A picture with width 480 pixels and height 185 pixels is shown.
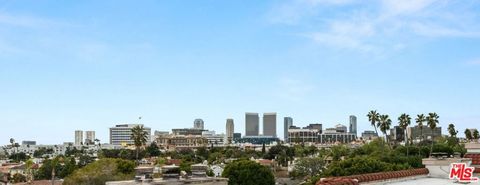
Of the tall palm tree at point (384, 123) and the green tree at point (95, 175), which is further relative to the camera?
the tall palm tree at point (384, 123)

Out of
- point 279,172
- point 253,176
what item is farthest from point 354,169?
point 279,172

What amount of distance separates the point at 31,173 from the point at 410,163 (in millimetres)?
85283

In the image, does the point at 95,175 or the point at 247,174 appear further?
the point at 247,174

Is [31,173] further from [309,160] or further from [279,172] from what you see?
[279,172]

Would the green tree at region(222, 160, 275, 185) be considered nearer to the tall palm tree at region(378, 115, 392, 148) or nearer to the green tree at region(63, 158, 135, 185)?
the green tree at region(63, 158, 135, 185)

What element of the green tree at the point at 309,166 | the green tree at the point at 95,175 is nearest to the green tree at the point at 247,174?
the green tree at the point at 95,175

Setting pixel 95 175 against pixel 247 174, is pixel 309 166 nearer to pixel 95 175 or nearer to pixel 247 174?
pixel 247 174

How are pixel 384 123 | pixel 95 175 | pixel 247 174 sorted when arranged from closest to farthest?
pixel 95 175 < pixel 247 174 < pixel 384 123

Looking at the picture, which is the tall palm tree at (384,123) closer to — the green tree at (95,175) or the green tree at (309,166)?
the green tree at (309,166)

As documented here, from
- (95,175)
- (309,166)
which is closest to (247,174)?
(95,175)

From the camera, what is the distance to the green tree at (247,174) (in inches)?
3462

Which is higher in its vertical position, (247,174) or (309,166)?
(247,174)

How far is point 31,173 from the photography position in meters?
129

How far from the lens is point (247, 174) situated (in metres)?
87.7
